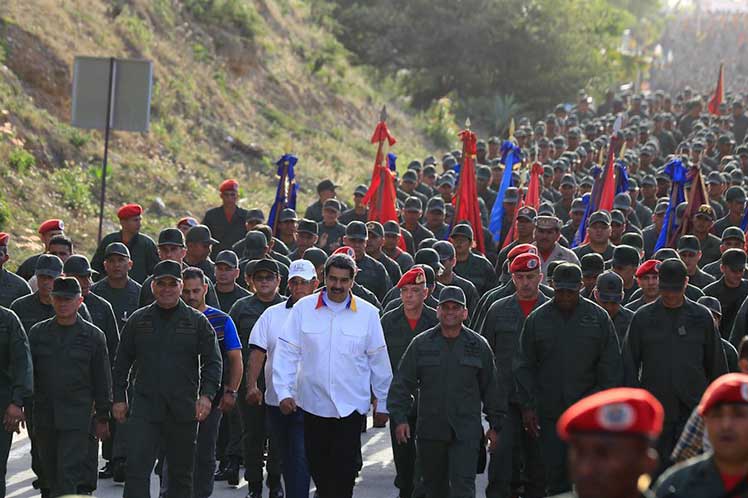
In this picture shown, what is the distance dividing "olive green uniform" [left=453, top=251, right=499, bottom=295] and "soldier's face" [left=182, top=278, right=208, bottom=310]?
447 centimetres

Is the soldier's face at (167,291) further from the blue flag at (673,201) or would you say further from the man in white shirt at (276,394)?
the blue flag at (673,201)

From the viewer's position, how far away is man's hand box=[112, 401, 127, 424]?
1030 cm

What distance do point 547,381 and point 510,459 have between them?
2.47 ft

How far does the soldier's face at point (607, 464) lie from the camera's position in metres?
4.59

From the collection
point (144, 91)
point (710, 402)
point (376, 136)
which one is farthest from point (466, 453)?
point (376, 136)

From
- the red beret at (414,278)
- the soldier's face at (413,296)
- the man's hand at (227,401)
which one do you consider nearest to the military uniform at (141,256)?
the soldier's face at (413,296)

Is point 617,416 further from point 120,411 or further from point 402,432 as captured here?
point 120,411

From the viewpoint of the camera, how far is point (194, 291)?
11.0 metres

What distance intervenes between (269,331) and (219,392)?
574 millimetres

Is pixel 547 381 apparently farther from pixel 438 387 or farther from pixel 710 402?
pixel 710 402

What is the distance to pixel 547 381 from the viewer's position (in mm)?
10805

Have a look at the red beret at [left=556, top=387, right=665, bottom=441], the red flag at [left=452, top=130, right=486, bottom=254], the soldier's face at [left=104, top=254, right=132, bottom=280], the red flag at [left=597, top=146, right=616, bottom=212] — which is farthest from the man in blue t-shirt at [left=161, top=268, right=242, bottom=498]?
the red flag at [left=597, top=146, right=616, bottom=212]

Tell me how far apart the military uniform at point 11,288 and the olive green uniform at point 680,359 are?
5113 mm

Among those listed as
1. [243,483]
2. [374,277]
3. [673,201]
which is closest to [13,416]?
[243,483]
